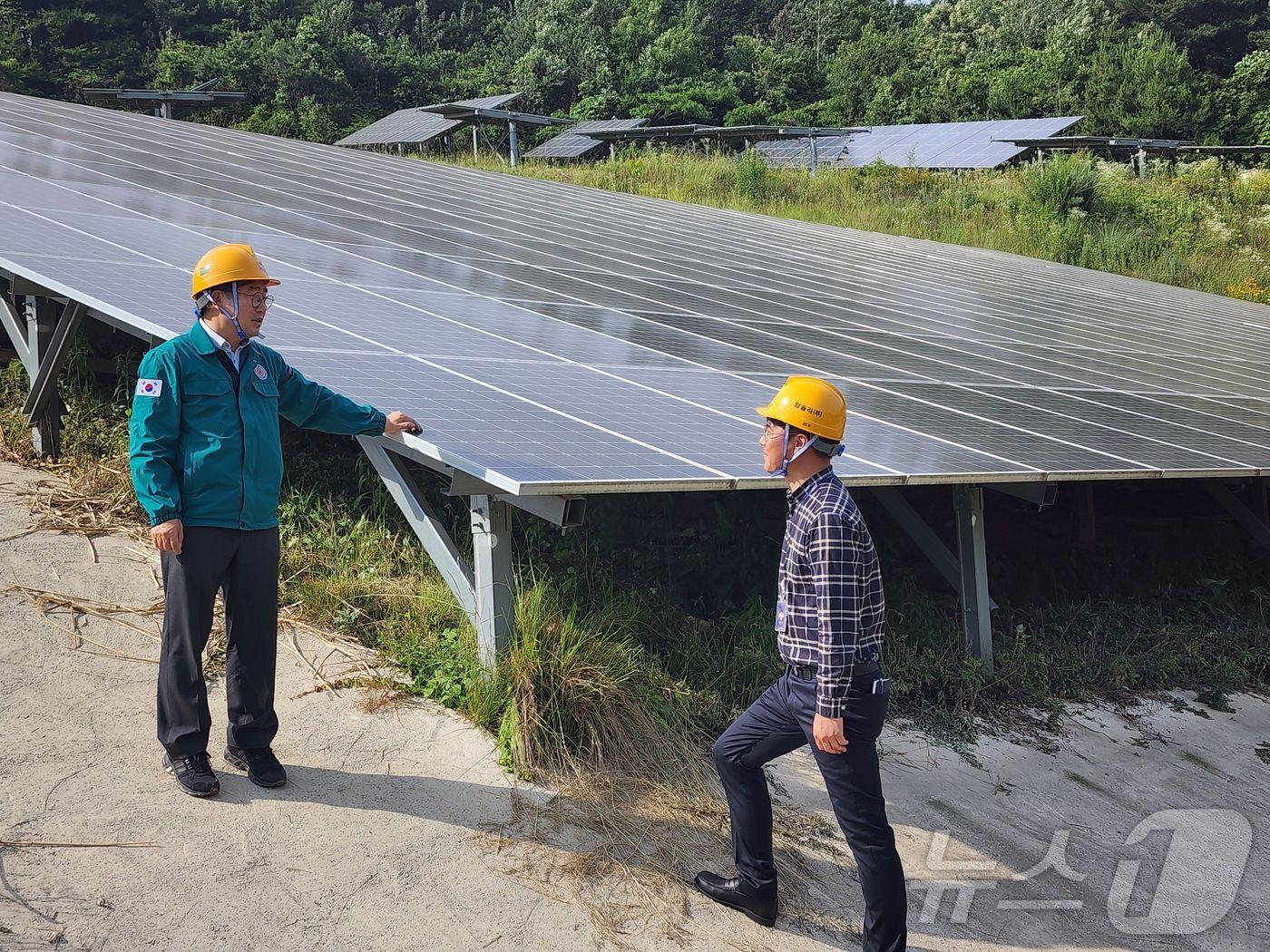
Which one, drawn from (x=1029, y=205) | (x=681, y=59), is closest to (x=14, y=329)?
(x=1029, y=205)

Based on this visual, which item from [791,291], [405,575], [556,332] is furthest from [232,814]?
[791,291]

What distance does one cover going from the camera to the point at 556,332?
7.40 meters

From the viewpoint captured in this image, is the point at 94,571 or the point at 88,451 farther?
the point at 88,451

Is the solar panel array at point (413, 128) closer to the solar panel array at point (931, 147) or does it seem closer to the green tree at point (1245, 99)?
the solar panel array at point (931, 147)

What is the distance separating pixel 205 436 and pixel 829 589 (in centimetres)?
222

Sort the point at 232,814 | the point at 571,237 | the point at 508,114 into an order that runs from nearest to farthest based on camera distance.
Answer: the point at 232,814, the point at 571,237, the point at 508,114

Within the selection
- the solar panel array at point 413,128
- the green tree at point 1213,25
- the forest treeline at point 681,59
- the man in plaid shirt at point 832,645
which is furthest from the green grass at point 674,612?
the green tree at point 1213,25

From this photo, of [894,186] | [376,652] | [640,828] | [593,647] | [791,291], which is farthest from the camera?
[894,186]

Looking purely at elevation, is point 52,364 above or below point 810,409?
below

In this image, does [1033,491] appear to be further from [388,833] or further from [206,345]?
[206,345]

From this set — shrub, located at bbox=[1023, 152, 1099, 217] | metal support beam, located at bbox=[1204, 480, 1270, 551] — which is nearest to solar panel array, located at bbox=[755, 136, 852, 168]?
shrub, located at bbox=[1023, 152, 1099, 217]

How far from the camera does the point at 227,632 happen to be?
4.28 meters

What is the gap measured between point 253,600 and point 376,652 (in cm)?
159

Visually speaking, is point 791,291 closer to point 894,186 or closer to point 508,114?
point 894,186
